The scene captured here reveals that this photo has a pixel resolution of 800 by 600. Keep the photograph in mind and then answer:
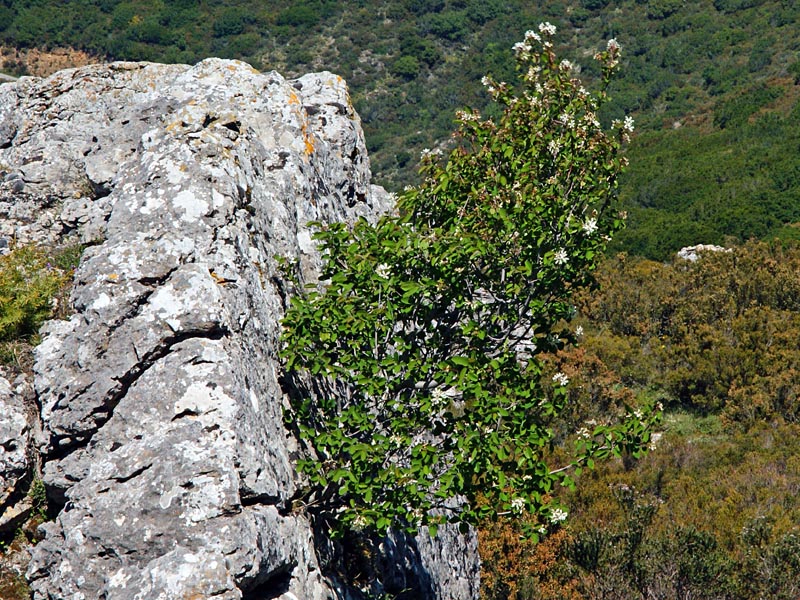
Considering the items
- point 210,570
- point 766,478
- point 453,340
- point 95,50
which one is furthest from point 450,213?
point 95,50

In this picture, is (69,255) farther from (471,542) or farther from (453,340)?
(471,542)

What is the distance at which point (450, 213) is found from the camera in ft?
26.7

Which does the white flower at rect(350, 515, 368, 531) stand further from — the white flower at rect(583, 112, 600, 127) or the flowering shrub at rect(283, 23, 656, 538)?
the white flower at rect(583, 112, 600, 127)

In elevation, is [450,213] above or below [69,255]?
above

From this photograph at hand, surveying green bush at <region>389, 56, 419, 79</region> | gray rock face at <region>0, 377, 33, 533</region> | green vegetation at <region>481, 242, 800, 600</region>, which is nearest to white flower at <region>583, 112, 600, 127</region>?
gray rock face at <region>0, 377, 33, 533</region>

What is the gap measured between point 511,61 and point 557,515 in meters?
72.0

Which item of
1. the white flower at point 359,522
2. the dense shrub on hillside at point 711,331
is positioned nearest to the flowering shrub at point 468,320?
the white flower at point 359,522

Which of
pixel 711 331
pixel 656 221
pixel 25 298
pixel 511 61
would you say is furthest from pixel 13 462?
pixel 511 61

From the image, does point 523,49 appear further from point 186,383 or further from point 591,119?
point 186,383

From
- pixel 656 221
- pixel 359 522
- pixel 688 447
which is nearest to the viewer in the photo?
pixel 359 522

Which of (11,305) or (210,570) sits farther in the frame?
(11,305)

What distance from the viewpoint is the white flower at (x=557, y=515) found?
7047 mm

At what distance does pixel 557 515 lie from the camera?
7.06 metres

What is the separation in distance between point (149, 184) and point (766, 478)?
1708 cm
